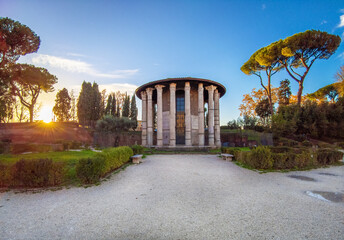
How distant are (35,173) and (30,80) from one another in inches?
1162

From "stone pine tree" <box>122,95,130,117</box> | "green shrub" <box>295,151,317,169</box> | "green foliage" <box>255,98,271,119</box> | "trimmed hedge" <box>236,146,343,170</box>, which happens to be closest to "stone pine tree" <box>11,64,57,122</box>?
"stone pine tree" <box>122,95,130,117</box>

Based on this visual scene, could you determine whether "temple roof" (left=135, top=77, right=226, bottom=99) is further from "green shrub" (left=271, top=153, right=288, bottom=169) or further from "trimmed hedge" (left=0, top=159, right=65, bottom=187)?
"trimmed hedge" (left=0, top=159, right=65, bottom=187)

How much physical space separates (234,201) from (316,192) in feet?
9.07

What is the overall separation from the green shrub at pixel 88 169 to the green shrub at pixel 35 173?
655 millimetres

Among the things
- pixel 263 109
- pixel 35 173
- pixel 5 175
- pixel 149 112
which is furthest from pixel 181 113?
pixel 263 109

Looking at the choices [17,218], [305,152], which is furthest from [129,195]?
[305,152]

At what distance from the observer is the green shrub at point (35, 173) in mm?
5203

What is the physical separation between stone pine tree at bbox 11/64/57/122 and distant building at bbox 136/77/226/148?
18.9m

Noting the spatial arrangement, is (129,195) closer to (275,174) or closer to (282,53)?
(275,174)

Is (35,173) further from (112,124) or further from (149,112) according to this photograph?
(112,124)

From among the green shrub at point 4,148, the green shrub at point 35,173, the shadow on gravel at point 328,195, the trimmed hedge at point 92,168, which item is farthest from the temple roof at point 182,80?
the shadow on gravel at point 328,195

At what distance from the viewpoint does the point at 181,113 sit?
20266 mm

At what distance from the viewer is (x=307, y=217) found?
3.33m

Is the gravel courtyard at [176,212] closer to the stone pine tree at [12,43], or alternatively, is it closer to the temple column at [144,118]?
the temple column at [144,118]
